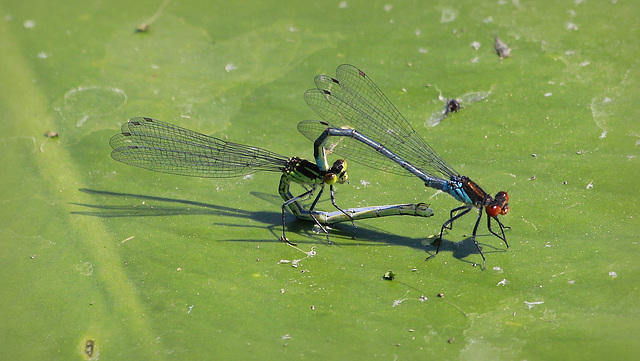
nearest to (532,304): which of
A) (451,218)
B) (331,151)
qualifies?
(451,218)

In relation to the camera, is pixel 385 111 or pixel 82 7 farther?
pixel 82 7

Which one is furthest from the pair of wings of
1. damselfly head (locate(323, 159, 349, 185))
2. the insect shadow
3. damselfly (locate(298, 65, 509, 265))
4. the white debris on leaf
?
the white debris on leaf

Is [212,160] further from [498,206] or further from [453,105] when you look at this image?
[498,206]

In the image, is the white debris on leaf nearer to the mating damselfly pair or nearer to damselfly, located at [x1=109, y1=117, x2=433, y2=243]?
the mating damselfly pair

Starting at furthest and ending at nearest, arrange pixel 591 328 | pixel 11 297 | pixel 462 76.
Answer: pixel 462 76 < pixel 11 297 < pixel 591 328

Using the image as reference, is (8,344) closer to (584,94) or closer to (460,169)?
(460,169)

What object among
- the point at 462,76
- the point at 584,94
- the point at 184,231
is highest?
the point at 584,94

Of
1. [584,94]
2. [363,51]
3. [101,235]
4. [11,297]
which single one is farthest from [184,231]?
[584,94]

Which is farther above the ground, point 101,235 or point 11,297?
point 101,235
